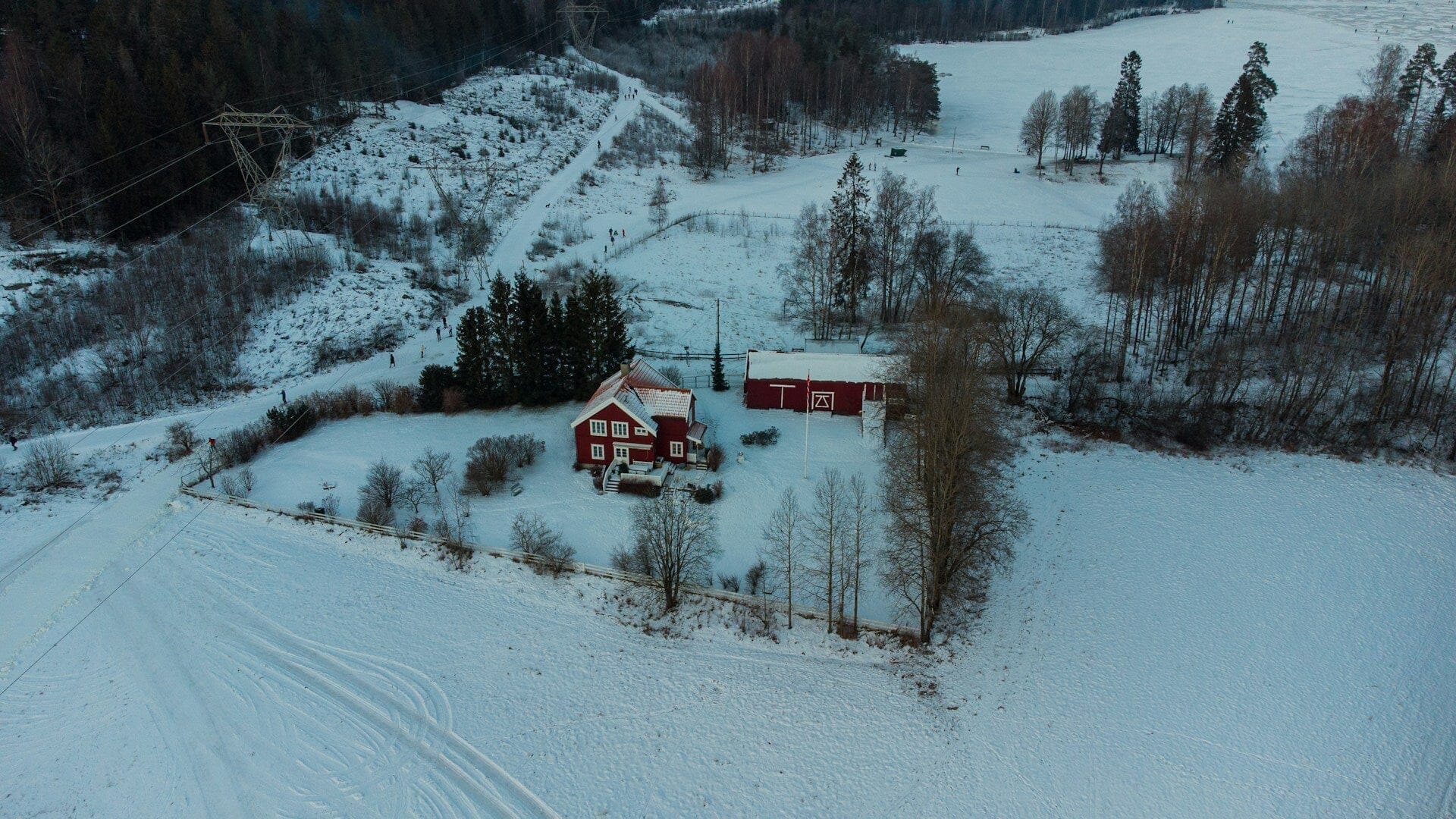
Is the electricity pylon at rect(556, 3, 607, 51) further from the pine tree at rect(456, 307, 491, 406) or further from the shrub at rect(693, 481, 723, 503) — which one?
the shrub at rect(693, 481, 723, 503)

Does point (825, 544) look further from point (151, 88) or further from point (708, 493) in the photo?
point (151, 88)

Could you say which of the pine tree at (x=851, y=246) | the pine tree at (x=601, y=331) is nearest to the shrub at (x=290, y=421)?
the pine tree at (x=601, y=331)

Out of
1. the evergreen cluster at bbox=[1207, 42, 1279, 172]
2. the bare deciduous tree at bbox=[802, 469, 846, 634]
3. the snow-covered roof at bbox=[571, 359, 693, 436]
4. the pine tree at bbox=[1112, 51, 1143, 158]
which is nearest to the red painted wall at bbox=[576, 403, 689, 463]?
the snow-covered roof at bbox=[571, 359, 693, 436]

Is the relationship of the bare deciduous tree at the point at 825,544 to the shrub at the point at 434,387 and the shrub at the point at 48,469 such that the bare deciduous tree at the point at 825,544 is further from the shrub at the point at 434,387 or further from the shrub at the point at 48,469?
the shrub at the point at 48,469

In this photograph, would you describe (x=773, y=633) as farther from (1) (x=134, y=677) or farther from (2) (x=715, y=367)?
(1) (x=134, y=677)

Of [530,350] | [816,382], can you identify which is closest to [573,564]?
[530,350]

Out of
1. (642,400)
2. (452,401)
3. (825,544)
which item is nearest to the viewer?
(825,544)

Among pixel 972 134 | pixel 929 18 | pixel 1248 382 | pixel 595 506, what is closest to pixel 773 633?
pixel 595 506
